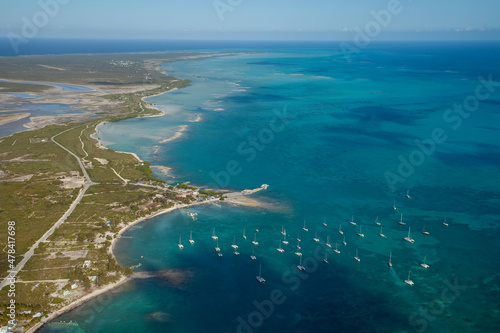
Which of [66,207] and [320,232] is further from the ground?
[66,207]

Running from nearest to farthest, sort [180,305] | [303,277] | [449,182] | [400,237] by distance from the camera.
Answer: [180,305], [303,277], [400,237], [449,182]

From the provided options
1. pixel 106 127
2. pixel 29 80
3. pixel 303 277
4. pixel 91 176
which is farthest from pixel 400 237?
pixel 29 80

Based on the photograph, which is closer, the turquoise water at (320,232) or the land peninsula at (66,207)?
the turquoise water at (320,232)

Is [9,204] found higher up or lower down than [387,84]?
lower down

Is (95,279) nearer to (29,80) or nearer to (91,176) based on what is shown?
(91,176)

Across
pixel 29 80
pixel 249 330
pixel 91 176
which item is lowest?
pixel 249 330

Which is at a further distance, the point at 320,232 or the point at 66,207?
the point at 66,207

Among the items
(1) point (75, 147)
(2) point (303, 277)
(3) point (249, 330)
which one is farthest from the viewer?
(1) point (75, 147)

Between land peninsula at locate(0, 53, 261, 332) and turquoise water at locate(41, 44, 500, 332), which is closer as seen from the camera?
turquoise water at locate(41, 44, 500, 332)
